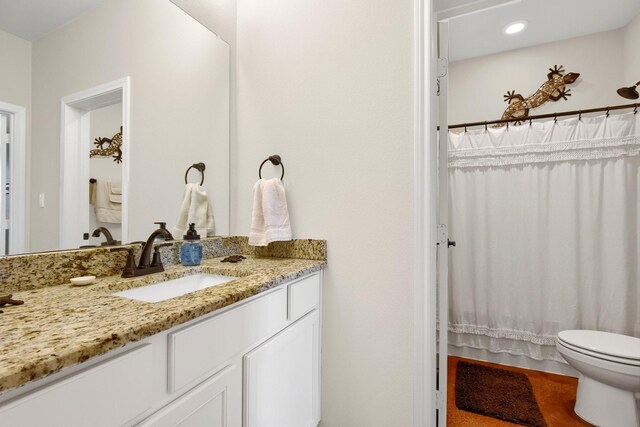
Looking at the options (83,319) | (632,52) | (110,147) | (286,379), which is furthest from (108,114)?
(632,52)

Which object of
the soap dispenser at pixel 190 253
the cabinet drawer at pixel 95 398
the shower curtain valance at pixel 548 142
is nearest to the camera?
the cabinet drawer at pixel 95 398

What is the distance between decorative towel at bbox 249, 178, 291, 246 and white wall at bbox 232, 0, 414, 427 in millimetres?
Result: 78

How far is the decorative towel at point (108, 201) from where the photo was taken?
1.09 metres

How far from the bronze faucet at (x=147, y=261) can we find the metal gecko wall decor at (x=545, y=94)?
257 cm

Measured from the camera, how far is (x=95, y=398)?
53 cm

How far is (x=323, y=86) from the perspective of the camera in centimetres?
142

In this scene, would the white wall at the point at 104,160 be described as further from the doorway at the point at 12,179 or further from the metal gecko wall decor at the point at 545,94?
the metal gecko wall decor at the point at 545,94

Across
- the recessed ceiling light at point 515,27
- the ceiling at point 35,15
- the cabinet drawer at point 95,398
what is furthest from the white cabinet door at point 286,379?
the recessed ceiling light at point 515,27

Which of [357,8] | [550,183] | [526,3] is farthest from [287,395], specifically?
[526,3]

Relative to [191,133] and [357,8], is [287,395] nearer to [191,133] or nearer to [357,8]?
[191,133]

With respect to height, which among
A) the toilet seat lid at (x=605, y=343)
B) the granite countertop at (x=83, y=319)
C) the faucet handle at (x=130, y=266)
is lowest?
the toilet seat lid at (x=605, y=343)

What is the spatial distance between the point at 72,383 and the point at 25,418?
0.21 feet

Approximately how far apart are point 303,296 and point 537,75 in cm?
263

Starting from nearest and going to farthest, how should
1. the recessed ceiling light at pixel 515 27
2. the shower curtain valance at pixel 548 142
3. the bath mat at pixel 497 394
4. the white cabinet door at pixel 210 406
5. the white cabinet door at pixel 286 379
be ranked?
the white cabinet door at pixel 210 406, the white cabinet door at pixel 286 379, the bath mat at pixel 497 394, the shower curtain valance at pixel 548 142, the recessed ceiling light at pixel 515 27
